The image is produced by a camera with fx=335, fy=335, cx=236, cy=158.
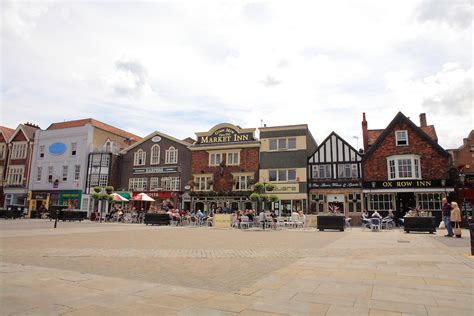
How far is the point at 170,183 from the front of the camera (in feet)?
125

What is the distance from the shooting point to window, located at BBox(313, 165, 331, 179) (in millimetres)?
31939

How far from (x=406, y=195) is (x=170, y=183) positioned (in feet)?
79.1

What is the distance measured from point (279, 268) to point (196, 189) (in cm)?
2981

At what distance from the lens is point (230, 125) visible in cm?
3688

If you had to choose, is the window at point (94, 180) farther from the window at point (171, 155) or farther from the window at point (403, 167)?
the window at point (403, 167)

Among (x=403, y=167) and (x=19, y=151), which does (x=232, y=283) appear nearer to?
(x=403, y=167)

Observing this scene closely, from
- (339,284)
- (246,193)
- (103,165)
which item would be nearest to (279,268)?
(339,284)

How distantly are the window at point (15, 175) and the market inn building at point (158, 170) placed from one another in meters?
14.9

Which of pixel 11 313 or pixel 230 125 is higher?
pixel 230 125

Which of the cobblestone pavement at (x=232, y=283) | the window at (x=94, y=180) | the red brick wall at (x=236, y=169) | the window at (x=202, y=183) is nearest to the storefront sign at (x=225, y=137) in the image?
Result: the red brick wall at (x=236, y=169)

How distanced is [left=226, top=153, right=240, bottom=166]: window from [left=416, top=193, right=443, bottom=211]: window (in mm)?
17273

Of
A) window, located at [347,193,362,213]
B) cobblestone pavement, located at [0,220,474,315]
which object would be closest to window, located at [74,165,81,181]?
window, located at [347,193,362,213]

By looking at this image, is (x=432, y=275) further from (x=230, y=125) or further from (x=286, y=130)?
(x=230, y=125)

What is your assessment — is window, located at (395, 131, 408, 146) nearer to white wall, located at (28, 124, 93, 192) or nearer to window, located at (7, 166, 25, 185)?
white wall, located at (28, 124, 93, 192)
